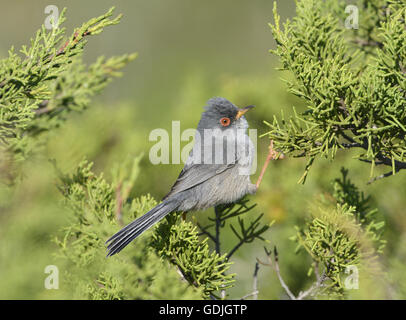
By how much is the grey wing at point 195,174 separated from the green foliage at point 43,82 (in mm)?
847

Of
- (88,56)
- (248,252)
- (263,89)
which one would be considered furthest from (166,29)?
(248,252)

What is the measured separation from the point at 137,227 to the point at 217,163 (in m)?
1.27

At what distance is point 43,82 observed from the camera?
220cm

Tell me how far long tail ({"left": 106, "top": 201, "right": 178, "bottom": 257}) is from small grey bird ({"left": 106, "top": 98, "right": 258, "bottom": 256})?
247 millimetres

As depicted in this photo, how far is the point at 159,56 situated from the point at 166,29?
545 mm

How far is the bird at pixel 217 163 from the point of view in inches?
118

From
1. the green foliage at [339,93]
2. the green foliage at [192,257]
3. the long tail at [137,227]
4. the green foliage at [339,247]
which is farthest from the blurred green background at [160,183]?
the green foliage at [339,93]

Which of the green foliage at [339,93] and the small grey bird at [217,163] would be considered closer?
the green foliage at [339,93]

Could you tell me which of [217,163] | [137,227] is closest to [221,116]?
[217,163]

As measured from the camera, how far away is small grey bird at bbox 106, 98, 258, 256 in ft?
9.87

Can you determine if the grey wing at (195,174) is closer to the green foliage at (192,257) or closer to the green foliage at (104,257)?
the green foliage at (104,257)
